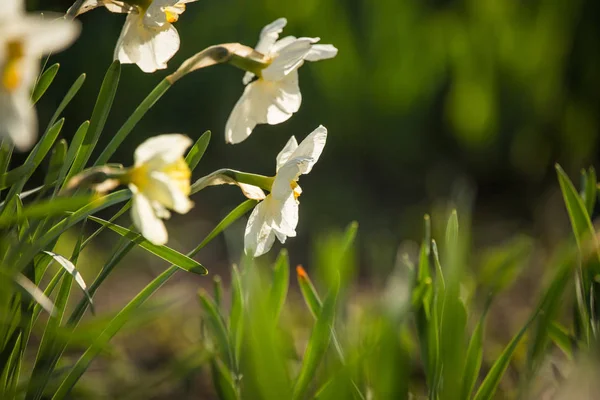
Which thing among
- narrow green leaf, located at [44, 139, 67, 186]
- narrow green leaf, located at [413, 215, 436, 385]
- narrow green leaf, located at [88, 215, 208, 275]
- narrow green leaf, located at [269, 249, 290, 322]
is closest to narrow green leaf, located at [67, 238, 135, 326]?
narrow green leaf, located at [88, 215, 208, 275]

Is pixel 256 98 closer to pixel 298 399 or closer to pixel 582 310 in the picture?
pixel 298 399

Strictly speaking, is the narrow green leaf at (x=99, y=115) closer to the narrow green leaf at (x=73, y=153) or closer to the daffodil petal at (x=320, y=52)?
the narrow green leaf at (x=73, y=153)

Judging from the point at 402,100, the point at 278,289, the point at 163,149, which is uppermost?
the point at 163,149

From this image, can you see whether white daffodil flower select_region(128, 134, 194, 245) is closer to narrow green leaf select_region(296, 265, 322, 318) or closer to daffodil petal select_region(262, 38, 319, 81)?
daffodil petal select_region(262, 38, 319, 81)

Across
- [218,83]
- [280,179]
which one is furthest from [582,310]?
[218,83]

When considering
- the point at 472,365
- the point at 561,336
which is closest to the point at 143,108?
the point at 472,365

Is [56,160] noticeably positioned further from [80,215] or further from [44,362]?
[44,362]
